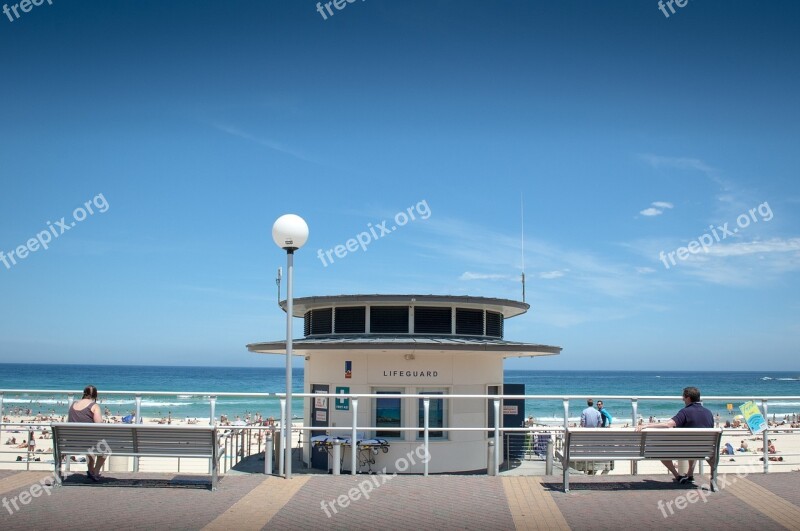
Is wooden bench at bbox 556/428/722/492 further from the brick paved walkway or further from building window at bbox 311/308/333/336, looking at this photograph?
building window at bbox 311/308/333/336

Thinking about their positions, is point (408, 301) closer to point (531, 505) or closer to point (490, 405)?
point (490, 405)

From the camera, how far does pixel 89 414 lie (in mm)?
9234

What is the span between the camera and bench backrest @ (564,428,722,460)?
8.73 m

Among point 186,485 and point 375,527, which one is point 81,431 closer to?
point 186,485

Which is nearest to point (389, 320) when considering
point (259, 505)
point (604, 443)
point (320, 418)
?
point (320, 418)

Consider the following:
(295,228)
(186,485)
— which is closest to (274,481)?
(186,485)

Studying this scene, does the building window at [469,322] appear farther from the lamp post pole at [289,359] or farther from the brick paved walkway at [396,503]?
the lamp post pole at [289,359]

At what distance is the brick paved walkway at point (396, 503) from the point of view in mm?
7422

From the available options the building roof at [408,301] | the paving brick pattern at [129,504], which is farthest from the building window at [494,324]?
the paving brick pattern at [129,504]

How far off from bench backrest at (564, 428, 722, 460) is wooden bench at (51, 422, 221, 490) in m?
4.46

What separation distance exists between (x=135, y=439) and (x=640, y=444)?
6.28 m

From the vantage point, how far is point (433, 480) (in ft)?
31.3

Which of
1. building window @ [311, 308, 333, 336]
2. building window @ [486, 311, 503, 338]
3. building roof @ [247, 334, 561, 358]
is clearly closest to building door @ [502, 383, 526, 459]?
building roof @ [247, 334, 561, 358]

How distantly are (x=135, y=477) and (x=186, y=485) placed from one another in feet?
3.11
